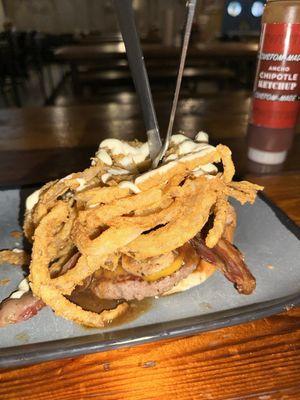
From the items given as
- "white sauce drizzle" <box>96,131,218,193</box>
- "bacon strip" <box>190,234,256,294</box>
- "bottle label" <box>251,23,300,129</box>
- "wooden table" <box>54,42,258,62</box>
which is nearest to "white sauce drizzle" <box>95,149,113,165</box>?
"white sauce drizzle" <box>96,131,218,193</box>

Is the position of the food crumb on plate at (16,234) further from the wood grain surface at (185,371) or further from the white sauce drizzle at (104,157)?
the wood grain surface at (185,371)

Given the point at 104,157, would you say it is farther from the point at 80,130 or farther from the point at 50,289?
the point at 80,130

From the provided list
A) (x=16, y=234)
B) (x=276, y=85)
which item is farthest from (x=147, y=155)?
(x=276, y=85)

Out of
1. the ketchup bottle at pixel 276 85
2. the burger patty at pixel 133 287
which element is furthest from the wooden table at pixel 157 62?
the burger patty at pixel 133 287

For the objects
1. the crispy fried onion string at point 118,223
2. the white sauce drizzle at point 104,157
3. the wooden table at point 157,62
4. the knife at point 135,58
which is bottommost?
the wooden table at point 157,62

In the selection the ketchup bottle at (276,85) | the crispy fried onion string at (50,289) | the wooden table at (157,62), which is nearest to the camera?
the crispy fried onion string at (50,289)
